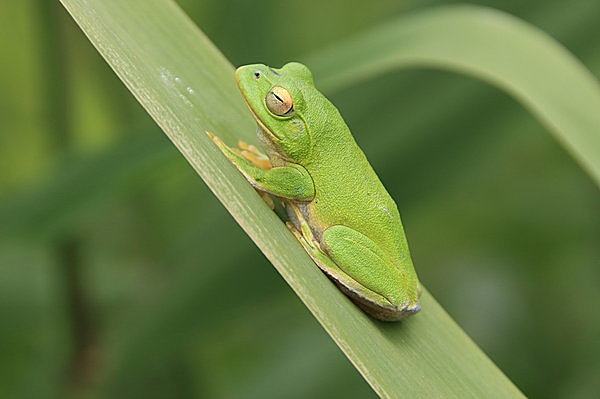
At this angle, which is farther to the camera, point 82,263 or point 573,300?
point 573,300

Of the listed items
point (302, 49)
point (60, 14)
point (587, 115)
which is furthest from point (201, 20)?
point (587, 115)

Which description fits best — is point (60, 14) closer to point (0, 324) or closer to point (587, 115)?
point (0, 324)

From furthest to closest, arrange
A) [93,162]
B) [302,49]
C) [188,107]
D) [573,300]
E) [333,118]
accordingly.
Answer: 1. [302,49]
2. [573,300]
3. [93,162]
4. [333,118]
5. [188,107]

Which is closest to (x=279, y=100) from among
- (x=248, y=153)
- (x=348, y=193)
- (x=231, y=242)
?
(x=248, y=153)

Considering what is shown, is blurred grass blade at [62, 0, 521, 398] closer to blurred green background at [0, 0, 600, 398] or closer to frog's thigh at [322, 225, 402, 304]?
frog's thigh at [322, 225, 402, 304]

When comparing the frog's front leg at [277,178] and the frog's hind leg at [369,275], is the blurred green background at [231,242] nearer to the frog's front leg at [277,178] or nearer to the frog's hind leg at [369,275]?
the frog's front leg at [277,178]

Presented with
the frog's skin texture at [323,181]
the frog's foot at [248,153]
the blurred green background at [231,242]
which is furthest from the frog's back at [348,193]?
the blurred green background at [231,242]

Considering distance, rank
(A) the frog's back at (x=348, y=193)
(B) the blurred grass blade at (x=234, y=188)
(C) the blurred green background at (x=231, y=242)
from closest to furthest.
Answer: (B) the blurred grass blade at (x=234, y=188) → (A) the frog's back at (x=348, y=193) → (C) the blurred green background at (x=231, y=242)

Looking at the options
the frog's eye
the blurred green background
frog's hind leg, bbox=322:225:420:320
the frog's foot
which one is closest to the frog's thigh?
frog's hind leg, bbox=322:225:420:320
